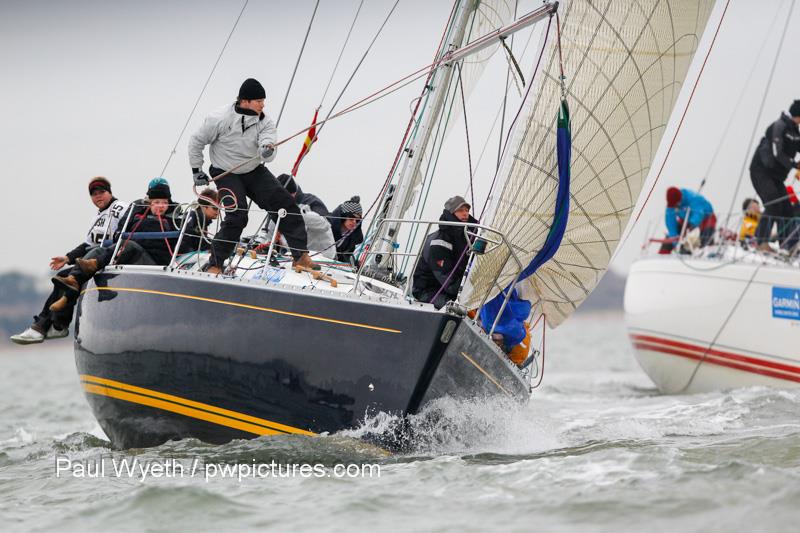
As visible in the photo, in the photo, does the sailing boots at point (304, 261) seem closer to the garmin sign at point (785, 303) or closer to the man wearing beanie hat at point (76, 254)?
the man wearing beanie hat at point (76, 254)

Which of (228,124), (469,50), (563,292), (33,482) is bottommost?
(33,482)

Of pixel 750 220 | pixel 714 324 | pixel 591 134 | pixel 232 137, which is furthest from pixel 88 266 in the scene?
pixel 750 220

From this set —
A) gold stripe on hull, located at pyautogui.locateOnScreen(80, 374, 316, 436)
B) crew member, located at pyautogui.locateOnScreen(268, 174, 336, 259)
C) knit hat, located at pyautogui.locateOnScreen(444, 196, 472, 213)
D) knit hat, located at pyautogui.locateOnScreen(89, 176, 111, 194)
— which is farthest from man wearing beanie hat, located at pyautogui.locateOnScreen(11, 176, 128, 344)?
knit hat, located at pyautogui.locateOnScreen(444, 196, 472, 213)

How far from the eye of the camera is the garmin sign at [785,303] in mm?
12562

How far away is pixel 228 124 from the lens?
25.5 feet

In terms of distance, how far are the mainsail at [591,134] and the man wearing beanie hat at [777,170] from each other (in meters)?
5.18

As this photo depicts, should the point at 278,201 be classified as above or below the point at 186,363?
above

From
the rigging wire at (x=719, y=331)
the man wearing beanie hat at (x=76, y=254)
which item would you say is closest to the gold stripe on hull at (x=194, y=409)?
the man wearing beanie hat at (x=76, y=254)

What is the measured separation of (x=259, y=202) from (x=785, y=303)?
7.37 meters

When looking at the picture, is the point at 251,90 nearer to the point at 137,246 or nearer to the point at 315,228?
the point at 137,246

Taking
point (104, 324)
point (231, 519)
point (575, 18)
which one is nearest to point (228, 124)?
point (104, 324)

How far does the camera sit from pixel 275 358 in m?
6.76

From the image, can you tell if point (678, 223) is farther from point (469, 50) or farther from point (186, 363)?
point (186, 363)

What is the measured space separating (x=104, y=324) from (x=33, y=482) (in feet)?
4.72
